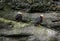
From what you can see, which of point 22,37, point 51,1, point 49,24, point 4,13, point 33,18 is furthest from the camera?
point 51,1

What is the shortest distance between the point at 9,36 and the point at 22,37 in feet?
1.91

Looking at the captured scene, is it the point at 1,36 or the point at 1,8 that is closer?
the point at 1,36

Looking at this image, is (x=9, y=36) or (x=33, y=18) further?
(x=33, y=18)

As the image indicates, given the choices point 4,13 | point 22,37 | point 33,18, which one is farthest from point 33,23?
point 4,13

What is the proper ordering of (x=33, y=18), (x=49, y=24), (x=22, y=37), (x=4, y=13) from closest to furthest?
(x=22, y=37)
(x=49, y=24)
(x=33, y=18)
(x=4, y=13)

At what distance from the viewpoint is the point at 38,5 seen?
11734mm

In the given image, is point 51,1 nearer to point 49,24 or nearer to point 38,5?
point 38,5

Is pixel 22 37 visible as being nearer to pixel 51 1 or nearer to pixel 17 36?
pixel 17 36

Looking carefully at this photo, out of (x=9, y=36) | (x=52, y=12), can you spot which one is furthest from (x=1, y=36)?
(x=52, y=12)

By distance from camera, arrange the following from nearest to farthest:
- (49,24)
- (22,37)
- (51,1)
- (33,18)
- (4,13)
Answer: (22,37), (49,24), (33,18), (4,13), (51,1)

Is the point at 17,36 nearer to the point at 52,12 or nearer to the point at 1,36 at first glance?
the point at 1,36

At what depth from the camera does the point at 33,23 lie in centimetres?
996

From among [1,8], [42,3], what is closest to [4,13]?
[1,8]

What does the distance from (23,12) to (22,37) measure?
2782 millimetres
